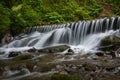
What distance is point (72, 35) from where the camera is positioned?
645 inches

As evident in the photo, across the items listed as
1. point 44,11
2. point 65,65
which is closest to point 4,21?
point 44,11

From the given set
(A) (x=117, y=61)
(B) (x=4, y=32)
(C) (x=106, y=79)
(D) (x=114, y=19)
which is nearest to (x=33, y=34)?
(B) (x=4, y=32)

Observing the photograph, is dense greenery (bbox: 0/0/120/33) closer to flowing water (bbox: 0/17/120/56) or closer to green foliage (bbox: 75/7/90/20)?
green foliage (bbox: 75/7/90/20)

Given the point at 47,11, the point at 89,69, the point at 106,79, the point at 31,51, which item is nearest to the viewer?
the point at 106,79

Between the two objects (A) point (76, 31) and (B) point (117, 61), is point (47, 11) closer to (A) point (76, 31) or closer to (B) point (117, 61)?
(A) point (76, 31)

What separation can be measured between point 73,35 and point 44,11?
5.32m

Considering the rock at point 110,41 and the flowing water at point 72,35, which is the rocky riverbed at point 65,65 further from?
the flowing water at point 72,35

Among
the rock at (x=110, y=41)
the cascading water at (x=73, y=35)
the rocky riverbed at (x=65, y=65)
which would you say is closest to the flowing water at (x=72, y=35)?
Answer: the cascading water at (x=73, y=35)

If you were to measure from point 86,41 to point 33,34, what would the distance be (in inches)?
157

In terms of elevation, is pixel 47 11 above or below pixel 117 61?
above

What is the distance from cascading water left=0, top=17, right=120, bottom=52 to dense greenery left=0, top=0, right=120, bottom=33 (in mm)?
1308

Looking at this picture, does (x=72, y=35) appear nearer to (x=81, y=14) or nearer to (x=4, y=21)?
(x=4, y=21)

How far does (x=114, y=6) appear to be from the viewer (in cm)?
2397

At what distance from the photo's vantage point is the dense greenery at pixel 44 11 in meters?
16.8
